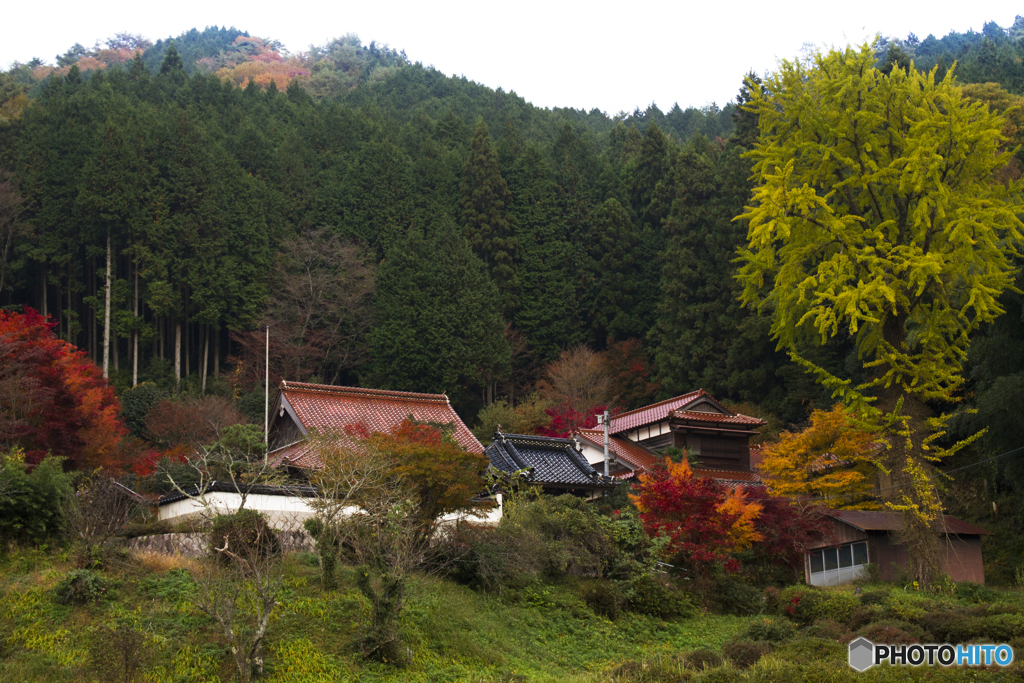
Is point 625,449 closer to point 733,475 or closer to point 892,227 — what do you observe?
point 733,475

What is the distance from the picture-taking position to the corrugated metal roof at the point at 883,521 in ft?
66.5

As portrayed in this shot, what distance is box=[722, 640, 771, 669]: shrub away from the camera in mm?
13352

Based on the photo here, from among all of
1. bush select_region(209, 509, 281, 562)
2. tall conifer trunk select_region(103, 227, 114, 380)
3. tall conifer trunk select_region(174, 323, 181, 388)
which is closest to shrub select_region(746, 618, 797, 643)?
bush select_region(209, 509, 281, 562)

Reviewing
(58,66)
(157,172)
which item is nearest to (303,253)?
(157,172)

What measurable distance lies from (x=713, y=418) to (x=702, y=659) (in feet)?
51.9

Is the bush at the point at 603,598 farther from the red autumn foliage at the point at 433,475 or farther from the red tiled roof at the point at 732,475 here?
the red tiled roof at the point at 732,475

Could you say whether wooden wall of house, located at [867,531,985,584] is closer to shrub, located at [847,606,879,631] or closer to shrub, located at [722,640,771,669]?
shrub, located at [847,606,879,631]

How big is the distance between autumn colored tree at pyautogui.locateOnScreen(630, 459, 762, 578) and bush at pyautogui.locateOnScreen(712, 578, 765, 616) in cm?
42

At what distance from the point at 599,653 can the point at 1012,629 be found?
6.65 m

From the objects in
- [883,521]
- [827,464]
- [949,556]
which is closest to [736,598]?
[883,521]

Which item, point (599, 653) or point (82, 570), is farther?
point (599, 653)

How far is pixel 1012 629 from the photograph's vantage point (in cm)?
1231

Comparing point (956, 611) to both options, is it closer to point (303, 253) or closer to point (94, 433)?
A: point (94, 433)

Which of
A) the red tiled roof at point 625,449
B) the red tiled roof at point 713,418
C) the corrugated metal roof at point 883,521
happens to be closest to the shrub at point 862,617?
the corrugated metal roof at point 883,521
